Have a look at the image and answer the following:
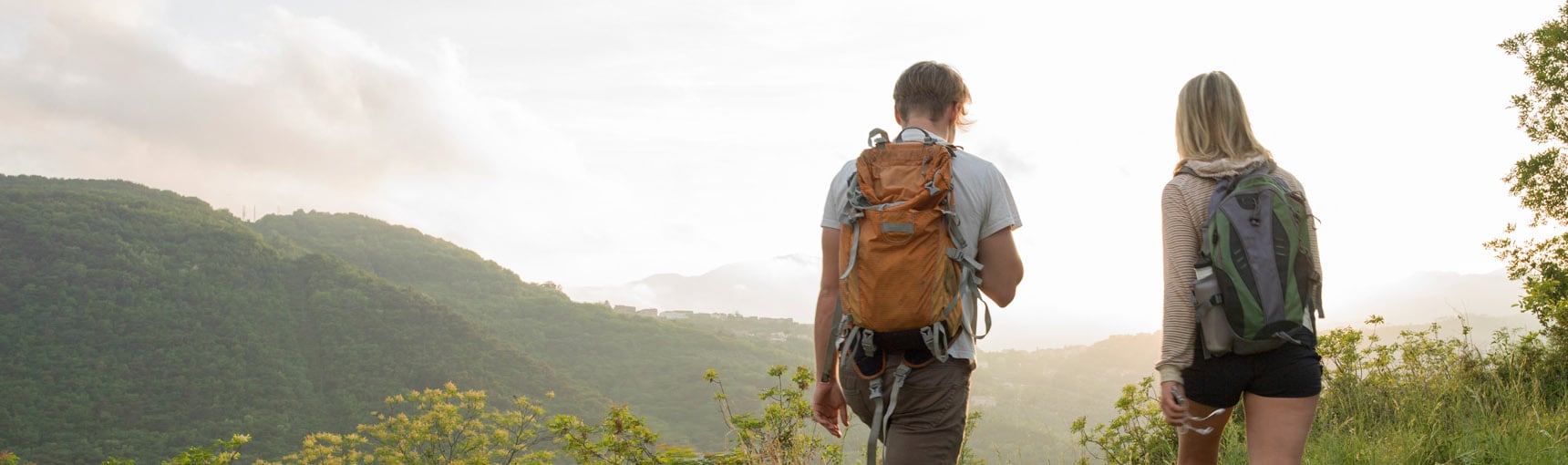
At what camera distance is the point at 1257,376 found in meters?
2.05

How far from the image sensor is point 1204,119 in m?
2.23

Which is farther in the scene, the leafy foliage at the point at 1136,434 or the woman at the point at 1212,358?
the leafy foliage at the point at 1136,434

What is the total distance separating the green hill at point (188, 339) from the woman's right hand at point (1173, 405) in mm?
60012

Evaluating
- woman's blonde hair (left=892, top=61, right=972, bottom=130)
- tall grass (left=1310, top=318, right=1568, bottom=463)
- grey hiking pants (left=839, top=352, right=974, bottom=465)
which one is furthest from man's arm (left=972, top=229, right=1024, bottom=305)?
tall grass (left=1310, top=318, right=1568, bottom=463)

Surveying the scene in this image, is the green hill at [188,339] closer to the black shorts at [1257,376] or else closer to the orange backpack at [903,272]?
the orange backpack at [903,272]

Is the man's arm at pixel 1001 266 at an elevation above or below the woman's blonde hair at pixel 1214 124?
below

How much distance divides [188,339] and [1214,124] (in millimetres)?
81670

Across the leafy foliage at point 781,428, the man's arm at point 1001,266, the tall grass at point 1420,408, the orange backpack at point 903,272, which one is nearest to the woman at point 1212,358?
the man's arm at point 1001,266

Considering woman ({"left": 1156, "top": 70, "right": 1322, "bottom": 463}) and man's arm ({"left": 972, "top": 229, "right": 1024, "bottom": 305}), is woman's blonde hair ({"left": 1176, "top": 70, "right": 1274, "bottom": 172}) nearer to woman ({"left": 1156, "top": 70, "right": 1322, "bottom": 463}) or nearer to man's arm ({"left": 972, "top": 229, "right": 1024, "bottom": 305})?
woman ({"left": 1156, "top": 70, "right": 1322, "bottom": 463})

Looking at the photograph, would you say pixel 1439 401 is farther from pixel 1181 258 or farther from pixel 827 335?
pixel 827 335

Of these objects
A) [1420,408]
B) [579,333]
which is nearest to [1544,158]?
[1420,408]

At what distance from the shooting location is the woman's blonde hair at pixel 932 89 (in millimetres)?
2115

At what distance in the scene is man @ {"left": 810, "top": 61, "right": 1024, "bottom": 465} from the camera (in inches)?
78.0

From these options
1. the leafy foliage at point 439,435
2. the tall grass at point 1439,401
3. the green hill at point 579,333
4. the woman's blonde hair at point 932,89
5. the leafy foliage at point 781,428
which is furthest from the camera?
the green hill at point 579,333
